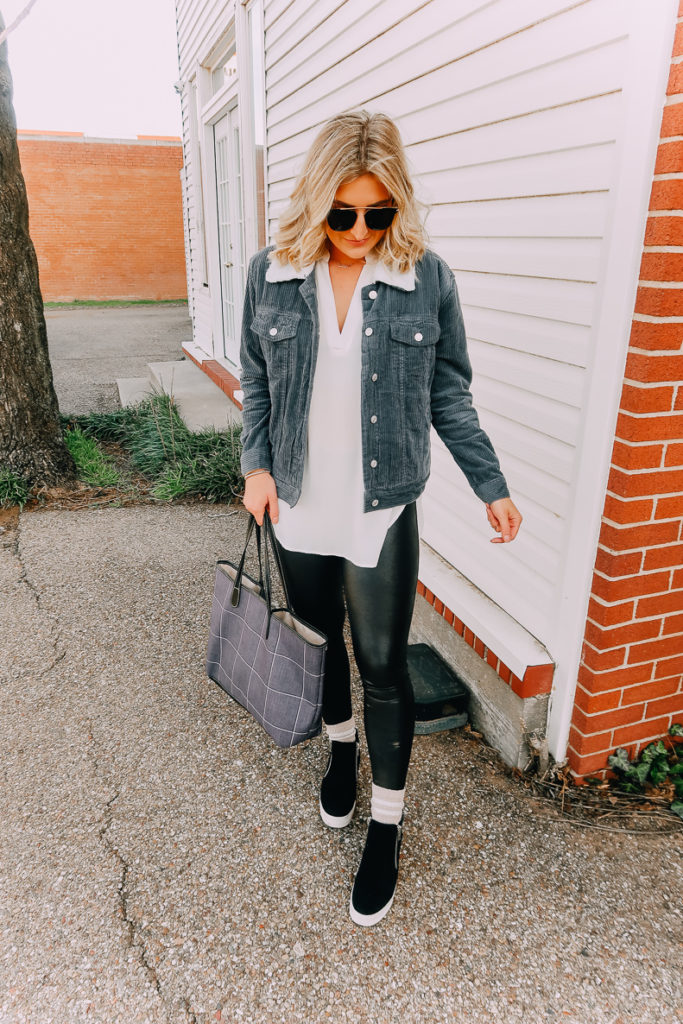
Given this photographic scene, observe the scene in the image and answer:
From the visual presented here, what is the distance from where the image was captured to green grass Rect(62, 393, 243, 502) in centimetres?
502

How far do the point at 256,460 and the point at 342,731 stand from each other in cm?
89

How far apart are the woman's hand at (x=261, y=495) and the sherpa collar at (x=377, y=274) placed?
48cm

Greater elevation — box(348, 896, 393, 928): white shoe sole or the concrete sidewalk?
box(348, 896, 393, 928): white shoe sole

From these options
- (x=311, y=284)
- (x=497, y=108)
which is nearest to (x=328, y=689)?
(x=311, y=284)

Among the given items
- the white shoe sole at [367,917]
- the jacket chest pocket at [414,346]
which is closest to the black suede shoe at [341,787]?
the white shoe sole at [367,917]

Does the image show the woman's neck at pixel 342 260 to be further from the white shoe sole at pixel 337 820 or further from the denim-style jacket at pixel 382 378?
the white shoe sole at pixel 337 820

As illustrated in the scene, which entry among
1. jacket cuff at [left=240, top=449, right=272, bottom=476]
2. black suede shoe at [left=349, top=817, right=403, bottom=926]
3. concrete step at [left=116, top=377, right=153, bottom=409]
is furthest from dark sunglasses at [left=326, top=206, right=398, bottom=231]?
concrete step at [left=116, top=377, right=153, bottom=409]

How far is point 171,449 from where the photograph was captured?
557cm

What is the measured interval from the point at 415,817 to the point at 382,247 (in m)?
1.67

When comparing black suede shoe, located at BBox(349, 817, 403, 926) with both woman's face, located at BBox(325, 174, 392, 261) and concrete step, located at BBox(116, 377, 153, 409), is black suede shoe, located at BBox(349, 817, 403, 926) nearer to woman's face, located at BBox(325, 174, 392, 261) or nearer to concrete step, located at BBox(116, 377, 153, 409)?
woman's face, located at BBox(325, 174, 392, 261)

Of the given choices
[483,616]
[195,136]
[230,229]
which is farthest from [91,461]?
[195,136]

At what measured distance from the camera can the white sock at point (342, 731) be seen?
2.10m

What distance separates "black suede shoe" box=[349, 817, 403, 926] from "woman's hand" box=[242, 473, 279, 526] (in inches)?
35.1

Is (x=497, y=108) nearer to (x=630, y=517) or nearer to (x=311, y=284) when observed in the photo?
(x=311, y=284)
